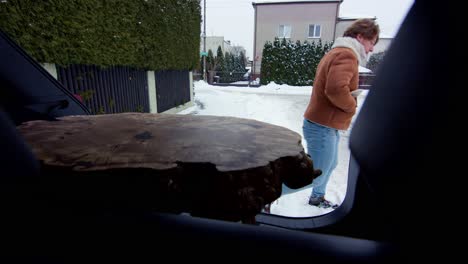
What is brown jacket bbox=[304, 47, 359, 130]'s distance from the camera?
188cm

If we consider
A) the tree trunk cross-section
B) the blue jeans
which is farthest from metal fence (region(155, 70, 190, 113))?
the tree trunk cross-section

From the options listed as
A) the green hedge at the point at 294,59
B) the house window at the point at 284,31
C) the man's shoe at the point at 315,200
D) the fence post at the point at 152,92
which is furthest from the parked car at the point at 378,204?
the house window at the point at 284,31

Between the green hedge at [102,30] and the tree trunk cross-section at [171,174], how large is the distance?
9.41 feet

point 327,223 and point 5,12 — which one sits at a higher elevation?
point 5,12

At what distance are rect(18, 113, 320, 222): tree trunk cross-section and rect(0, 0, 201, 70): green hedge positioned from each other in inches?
113

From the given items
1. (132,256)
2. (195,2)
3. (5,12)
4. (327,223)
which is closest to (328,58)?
(327,223)

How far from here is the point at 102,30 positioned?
162 inches

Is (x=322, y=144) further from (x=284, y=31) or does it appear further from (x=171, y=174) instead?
(x=284, y=31)

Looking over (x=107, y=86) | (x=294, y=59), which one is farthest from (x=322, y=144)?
(x=294, y=59)

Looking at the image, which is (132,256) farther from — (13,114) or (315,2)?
(315,2)

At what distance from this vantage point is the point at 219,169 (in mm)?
664

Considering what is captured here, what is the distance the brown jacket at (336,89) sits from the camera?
1.88 m

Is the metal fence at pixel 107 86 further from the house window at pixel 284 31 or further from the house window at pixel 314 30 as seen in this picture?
the house window at pixel 314 30

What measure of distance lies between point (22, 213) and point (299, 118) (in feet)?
21.1
